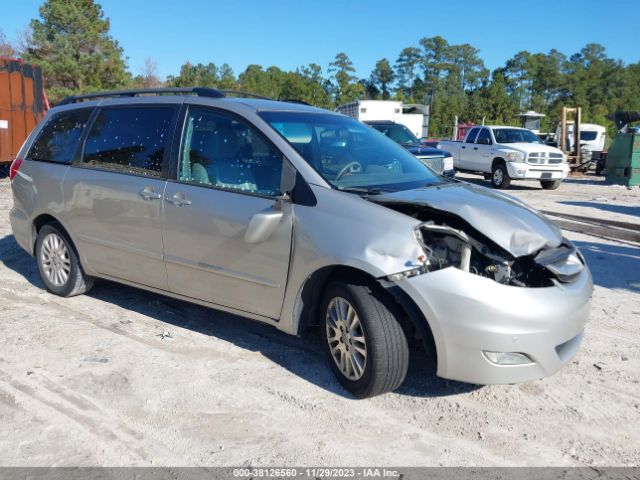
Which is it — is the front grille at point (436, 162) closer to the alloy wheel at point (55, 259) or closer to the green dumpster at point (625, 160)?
the green dumpster at point (625, 160)

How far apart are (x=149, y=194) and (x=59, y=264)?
1584 millimetres

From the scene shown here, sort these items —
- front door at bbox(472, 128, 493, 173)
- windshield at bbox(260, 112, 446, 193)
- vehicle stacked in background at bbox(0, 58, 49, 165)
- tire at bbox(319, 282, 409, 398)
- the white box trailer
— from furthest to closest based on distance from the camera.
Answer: the white box trailer
front door at bbox(472, 128, 493, 173)
vehicle stacked in background at bbox(0, 58, 49, 165)
windshield at bbox(260, 112, 446, 193)
tire at bbox(319, 282, 409, 398)

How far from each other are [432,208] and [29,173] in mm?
3998

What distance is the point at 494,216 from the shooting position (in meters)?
3.64

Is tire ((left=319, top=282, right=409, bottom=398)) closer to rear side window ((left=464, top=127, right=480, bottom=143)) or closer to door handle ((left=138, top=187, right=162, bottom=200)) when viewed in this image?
door handle ((left=138, top=187, right=162, bottom=200))

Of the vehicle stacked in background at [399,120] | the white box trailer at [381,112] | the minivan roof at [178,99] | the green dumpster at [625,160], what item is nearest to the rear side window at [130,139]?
the minivan roof at [178,99]

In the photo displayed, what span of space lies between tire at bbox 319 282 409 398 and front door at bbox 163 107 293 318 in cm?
43

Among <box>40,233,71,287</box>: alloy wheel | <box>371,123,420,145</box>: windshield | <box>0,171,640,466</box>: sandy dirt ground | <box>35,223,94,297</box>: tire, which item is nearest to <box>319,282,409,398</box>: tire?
<box>0,171,640,466</box>: sandy dirt ground

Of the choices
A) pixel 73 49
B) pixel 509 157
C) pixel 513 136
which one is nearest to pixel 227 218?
pixel 509 157

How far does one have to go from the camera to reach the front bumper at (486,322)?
3188 mm

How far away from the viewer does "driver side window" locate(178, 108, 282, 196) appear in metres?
4.07

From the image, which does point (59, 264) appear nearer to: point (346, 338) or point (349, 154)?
point (349, 154)

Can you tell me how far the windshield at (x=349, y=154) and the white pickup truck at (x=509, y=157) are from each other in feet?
41.7

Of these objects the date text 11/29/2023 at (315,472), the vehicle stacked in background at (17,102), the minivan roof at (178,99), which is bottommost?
the date text 11/29/2023 at (315,472)
